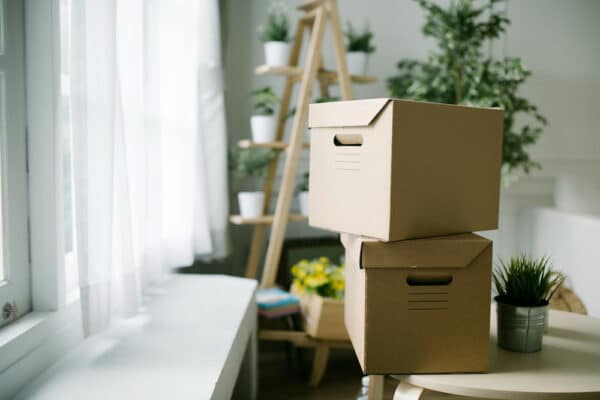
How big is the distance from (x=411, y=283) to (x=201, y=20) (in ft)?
5.33

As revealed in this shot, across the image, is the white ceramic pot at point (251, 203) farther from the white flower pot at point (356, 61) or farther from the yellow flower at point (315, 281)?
the white flower pot at point (356, 61)

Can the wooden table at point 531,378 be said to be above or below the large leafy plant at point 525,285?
below

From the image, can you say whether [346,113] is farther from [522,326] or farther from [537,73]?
[537,73]

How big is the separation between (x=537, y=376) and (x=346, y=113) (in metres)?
0.65

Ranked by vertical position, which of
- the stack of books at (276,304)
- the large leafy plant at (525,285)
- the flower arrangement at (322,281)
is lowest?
the stack of books at (276,304)

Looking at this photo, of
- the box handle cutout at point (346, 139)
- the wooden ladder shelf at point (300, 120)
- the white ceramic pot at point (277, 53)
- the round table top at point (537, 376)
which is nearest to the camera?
the round table top at point (537, 376)

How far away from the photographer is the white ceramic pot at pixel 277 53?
249 centimetres

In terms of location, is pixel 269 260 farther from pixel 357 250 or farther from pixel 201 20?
pixel 357 250

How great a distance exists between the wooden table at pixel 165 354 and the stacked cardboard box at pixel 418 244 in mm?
353

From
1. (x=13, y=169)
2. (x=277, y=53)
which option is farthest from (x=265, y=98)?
(x=13, y=169)

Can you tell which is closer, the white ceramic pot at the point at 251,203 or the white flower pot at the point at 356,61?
the white ceramic pot at the point at 251,203

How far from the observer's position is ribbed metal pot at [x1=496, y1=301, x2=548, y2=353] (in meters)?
1.17

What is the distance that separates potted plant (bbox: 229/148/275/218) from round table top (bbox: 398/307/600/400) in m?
1.42

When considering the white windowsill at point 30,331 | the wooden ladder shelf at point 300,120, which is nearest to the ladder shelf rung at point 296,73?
the wooden ladder shelf at point 300,120
